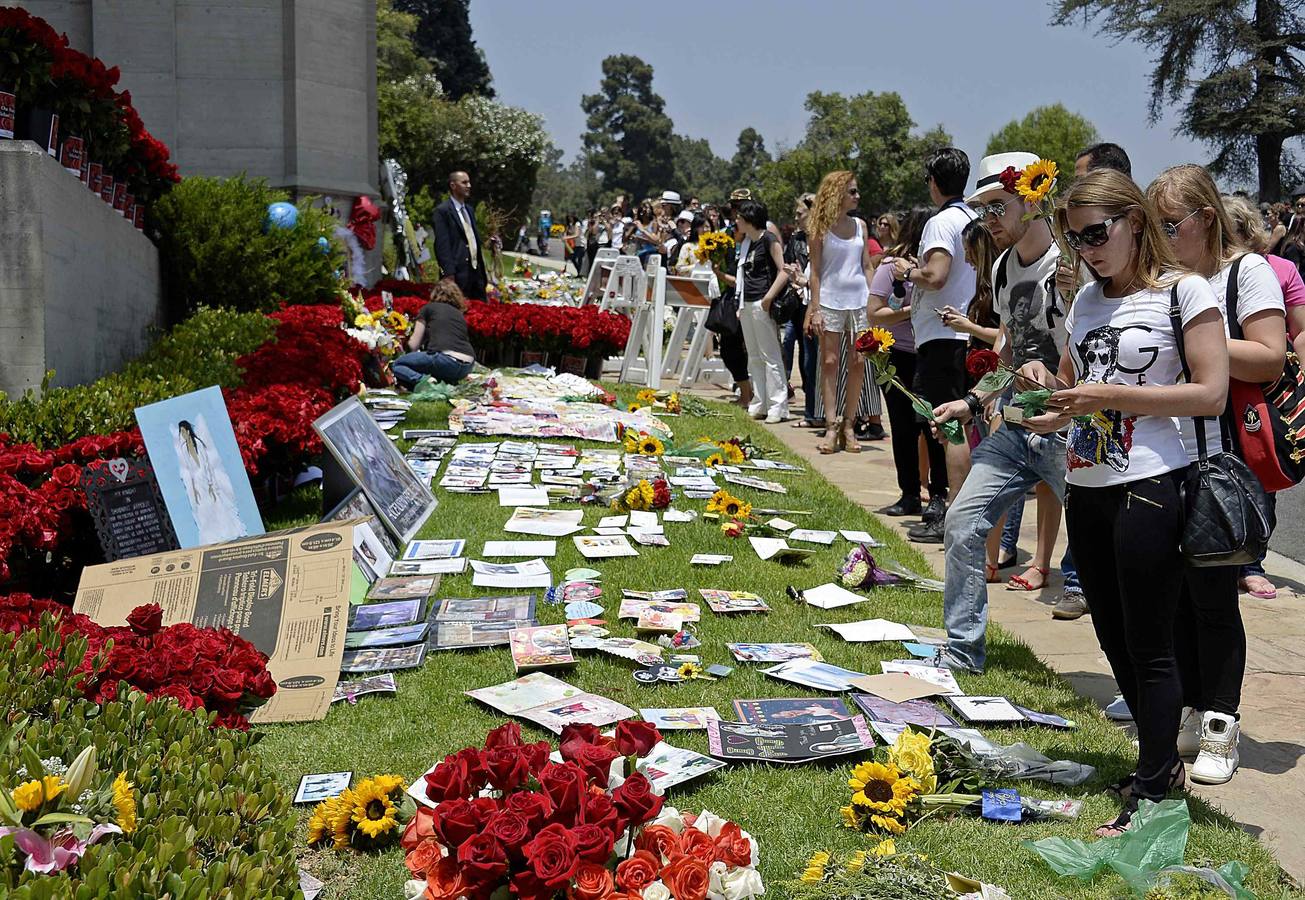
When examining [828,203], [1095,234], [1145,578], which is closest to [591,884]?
[1145,578]

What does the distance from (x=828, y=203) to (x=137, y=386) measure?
542 centimetres

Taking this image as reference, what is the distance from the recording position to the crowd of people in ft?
11.1

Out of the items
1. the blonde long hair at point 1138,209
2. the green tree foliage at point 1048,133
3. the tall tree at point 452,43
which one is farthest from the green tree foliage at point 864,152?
the blonde long hair at point 1138,209

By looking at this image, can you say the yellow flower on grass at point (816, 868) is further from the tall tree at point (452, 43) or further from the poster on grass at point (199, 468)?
the tall tree at point (452, 43)

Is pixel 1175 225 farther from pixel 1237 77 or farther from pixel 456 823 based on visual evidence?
pixel 1237 77

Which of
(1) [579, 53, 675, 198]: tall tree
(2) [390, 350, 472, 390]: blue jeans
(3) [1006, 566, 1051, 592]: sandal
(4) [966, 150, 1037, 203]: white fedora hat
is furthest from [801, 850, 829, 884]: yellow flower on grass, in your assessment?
(1) [579, 53, 675, 198]: tall tree

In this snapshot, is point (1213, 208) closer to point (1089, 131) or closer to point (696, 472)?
point (696, 472)

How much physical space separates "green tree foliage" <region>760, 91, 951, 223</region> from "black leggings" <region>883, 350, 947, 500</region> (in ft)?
238

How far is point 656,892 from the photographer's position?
2488 mm

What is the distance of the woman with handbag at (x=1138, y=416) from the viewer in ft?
10.9

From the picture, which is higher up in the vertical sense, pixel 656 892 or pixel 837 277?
pixel 837 277

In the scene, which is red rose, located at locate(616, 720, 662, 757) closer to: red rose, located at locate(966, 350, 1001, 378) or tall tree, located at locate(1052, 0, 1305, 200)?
red rose, located at locate(966, 350, 1001, 378)

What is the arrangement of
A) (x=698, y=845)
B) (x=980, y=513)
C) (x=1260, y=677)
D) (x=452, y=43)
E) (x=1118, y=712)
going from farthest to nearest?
1. (x=452, y=43)
2. (x=1260, y=677)
3. (x=980, y=513)
4. (x=1118, y=712)
5. (x=698, y=845)

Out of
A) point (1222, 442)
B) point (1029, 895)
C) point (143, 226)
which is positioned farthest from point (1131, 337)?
point (143, 226)
